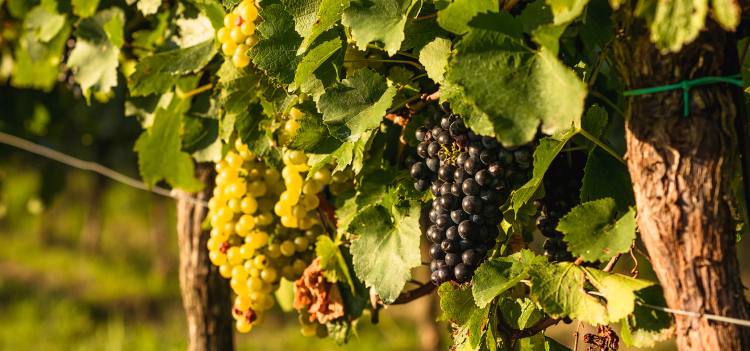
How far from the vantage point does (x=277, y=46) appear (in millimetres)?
1177

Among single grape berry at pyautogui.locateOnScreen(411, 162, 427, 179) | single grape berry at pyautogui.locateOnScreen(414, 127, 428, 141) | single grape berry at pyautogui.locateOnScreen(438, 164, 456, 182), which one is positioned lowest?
single grape berry at pyautogui.locateOnScreen(411, 162, 427, 179)

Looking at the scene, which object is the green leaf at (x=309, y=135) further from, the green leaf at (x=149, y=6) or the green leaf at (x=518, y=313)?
the green leaf at (x=149, y=6)

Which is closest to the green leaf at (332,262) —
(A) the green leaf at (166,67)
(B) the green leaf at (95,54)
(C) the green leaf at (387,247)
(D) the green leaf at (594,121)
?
(C) the green leaf at (387,247)

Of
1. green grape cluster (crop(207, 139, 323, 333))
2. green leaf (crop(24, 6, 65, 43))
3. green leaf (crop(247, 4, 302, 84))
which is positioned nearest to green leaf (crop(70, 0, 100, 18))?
green leaf (crop(24, 6, 65, 43))

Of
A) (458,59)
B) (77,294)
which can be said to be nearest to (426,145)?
(458,59)

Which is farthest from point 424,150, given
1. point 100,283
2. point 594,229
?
point 100,283

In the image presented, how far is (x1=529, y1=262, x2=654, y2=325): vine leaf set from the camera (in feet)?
2.86

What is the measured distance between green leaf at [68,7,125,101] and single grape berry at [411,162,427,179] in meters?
1.18

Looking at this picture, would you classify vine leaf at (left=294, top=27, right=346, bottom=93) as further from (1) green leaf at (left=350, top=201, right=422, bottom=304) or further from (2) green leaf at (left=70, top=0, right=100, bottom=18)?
(2) green leaf at (left=70, top=0, right=100, bottom=18)

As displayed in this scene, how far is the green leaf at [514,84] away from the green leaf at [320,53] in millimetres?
312

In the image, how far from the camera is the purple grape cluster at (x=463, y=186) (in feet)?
3.33

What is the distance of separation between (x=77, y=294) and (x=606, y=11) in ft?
19.9

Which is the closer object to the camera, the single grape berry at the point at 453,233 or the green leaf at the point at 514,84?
the green leaf at the point at 514,84

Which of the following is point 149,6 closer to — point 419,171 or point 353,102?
point 353,102
